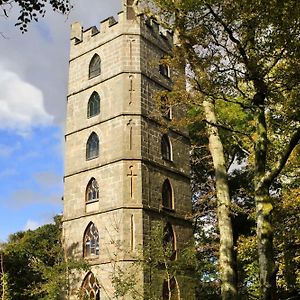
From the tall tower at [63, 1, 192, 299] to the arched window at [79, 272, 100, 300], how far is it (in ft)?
0.11

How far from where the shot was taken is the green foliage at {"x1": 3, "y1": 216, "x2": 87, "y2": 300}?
51.6ft

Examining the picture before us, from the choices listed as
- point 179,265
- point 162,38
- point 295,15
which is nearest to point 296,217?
point 179,265

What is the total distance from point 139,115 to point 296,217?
6.42 metres

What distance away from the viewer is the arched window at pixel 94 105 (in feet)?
59.4

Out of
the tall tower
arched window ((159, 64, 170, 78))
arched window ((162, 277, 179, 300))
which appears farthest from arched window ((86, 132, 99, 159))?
arched window ((162, 277, 179, 300))

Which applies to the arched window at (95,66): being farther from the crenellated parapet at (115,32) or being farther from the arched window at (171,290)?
the arched window at (171,290)

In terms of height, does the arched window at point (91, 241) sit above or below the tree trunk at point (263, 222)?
above

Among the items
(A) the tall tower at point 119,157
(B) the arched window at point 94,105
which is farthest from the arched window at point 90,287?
(B) the arched window at point 94,105

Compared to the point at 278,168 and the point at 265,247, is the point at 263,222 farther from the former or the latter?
the point at 278,168

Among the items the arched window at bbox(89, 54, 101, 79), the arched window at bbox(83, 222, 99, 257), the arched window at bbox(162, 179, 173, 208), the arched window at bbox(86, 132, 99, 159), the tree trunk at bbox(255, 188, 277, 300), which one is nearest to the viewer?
→ the tree trunk at bbox(255, 188, 277, 300)

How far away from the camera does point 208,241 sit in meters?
22.9

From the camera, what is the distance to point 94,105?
60.0ft

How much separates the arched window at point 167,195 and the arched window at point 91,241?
8.75 ft

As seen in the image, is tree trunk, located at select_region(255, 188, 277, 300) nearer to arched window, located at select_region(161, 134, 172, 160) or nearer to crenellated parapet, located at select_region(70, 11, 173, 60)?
arched window, located at select_region(161, 134, 172, 160)
